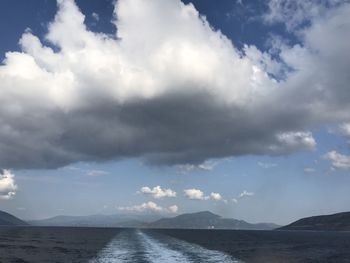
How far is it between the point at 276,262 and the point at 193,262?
56.7 ft

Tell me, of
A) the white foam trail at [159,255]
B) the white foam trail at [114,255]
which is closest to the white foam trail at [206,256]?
the white foam trail at [159,255]

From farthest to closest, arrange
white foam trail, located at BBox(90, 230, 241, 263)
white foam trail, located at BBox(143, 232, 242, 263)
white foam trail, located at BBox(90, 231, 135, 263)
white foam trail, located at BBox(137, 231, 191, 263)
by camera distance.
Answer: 1. white foam trail, located at BBox(143, 232, 242, 263)
2. white foam trail, located at BBox(90, 230, 241, 263)
3. white foam trail, located at BBox(90, 231, 135, 263)
4. white foam trail, located at BBox(137, 231, 191, 263)

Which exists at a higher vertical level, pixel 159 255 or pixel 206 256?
pixel 206 256

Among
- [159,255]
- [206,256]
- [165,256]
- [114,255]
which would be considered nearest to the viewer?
[165,256]

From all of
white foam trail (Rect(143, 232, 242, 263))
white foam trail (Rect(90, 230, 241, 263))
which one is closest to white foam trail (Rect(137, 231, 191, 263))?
white foam trail (Rect(90, 230, 241, 263))

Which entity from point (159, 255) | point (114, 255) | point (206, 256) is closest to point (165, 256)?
point (159, 255)

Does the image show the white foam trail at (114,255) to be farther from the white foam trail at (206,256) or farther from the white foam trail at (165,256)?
the white foam trail at (206,256)

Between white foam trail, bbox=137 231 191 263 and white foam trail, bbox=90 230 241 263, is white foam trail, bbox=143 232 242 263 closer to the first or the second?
white foam trail, bbox=90 230 241 263

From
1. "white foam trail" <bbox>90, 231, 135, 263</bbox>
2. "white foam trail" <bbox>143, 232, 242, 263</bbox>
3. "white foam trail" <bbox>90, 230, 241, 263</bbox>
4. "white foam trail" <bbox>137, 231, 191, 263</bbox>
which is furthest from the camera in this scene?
"white foam trail" <bbox>143, 232, 242, 263</bbox>

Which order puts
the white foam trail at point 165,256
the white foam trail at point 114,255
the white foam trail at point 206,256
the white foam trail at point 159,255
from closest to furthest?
1. the white foam trail at point 165,256
2. the white foam trail at point 114,255
3. the white foam trail at point 159,255
4. the white foam trail at point 206,256

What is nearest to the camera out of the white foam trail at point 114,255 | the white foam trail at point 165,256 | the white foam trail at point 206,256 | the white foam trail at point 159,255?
the white foam trail at point 165,256

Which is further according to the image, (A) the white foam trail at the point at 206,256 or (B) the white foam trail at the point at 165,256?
(A) the white foam trail at the point at 206,256

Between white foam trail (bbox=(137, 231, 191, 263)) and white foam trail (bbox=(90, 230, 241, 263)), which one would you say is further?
white foam trail (bbox=(90, 230, 241, 263))

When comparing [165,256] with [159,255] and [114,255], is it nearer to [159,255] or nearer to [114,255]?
[159,255]
